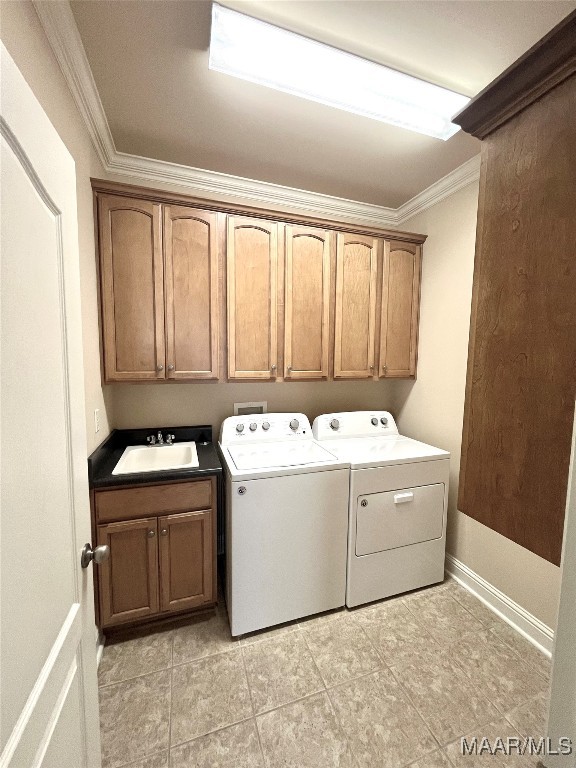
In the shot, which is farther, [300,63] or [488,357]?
[300,63]

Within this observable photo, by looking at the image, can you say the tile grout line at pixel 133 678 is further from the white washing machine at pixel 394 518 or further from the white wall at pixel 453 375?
the white wall at pixel 453 375

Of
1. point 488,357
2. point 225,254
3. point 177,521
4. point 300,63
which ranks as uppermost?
point 300,63

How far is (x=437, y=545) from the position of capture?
2.00m

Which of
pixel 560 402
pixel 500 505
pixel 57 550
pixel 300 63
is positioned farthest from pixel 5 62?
pixel 500 505

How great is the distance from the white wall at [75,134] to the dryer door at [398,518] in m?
1.55

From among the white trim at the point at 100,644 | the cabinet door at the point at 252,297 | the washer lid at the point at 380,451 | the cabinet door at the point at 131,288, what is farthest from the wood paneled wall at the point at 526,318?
the white trim at the point at 100,644

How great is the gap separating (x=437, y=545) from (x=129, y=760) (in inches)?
71.4

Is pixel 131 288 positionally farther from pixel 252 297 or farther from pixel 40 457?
pixel 40 457

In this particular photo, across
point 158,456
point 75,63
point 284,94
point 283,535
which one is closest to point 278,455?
point 283,535

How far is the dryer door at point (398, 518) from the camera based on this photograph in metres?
1.79

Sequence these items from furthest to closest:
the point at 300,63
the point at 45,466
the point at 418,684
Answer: the point at 418,684
the point at 300,63
the point at 45,466

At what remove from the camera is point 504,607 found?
5.92 ft

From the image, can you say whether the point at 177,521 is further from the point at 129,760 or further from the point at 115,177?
the point at 115,177

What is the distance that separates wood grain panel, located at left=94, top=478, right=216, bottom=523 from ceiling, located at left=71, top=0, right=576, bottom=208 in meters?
1.88
